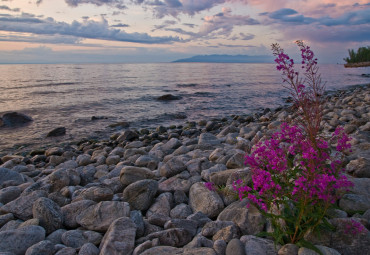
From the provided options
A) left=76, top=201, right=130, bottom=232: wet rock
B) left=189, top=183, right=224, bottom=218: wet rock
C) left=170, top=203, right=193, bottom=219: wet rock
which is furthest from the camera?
left=170, top=203, right=193, bottom=219: wet rock

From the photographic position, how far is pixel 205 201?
187 inches

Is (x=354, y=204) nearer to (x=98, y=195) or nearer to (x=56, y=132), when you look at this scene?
(x=98, y=195)

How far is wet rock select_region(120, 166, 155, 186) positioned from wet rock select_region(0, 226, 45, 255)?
2.02 m

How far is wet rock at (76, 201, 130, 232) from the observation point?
4312 millimetres

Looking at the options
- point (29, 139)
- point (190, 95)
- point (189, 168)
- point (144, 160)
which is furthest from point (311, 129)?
Answer: point (190, 95)

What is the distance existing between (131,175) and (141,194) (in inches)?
40.0

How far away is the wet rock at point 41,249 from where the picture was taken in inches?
141

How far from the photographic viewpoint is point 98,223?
14.2 feet

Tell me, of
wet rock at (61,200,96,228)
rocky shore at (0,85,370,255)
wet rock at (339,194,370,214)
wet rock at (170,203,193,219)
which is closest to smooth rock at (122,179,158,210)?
rocky shore at (0,85,370,255)

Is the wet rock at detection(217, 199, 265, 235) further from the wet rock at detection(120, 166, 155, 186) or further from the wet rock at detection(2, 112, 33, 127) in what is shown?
the wet rock at detection(2, 112, 33, 127)

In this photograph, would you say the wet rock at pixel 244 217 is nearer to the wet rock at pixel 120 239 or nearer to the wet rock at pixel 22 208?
the wet rock at pixel 120 239

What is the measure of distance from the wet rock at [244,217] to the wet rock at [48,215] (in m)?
2.55

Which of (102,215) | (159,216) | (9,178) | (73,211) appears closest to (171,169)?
(159,216)

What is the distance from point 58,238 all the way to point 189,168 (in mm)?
3182
